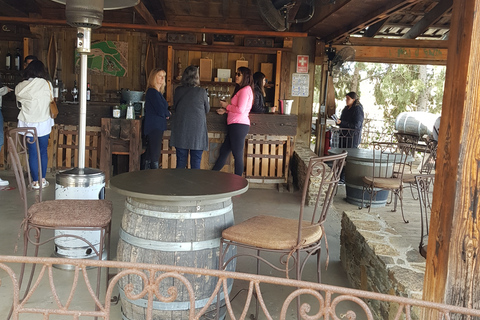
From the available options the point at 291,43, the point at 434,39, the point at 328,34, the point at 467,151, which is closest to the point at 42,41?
the point at 291,43

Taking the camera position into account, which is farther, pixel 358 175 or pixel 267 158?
pixel 267 158

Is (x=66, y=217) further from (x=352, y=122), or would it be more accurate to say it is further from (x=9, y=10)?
(x=9, y=10)

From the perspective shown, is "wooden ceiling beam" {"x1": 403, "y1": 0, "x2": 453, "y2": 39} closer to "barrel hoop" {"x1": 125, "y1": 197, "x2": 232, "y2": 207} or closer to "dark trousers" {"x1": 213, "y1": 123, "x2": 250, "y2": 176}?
"dark trousers" {"x1": 213, "y1": 123, "x2": 250, "y2": 176}

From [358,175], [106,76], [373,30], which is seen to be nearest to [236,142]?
[358,175]

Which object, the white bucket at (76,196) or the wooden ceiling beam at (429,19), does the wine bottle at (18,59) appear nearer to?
the white bucket at (76,196)

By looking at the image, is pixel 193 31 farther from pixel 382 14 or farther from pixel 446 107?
pixel 446 107

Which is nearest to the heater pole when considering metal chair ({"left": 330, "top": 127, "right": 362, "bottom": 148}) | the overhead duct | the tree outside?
the overhead duct

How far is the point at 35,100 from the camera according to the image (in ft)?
17.8

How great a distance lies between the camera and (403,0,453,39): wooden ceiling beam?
688 centimetres

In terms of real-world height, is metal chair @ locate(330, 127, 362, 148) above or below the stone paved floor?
above

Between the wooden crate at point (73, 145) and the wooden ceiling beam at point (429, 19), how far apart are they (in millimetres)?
5326

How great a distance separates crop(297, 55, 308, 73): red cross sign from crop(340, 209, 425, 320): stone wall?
4669 millimetres

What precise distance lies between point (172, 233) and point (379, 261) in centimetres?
136

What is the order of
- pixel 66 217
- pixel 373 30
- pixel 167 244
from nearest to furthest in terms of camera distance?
pixel 167 244, pixel 66 217, pixel 373 30
